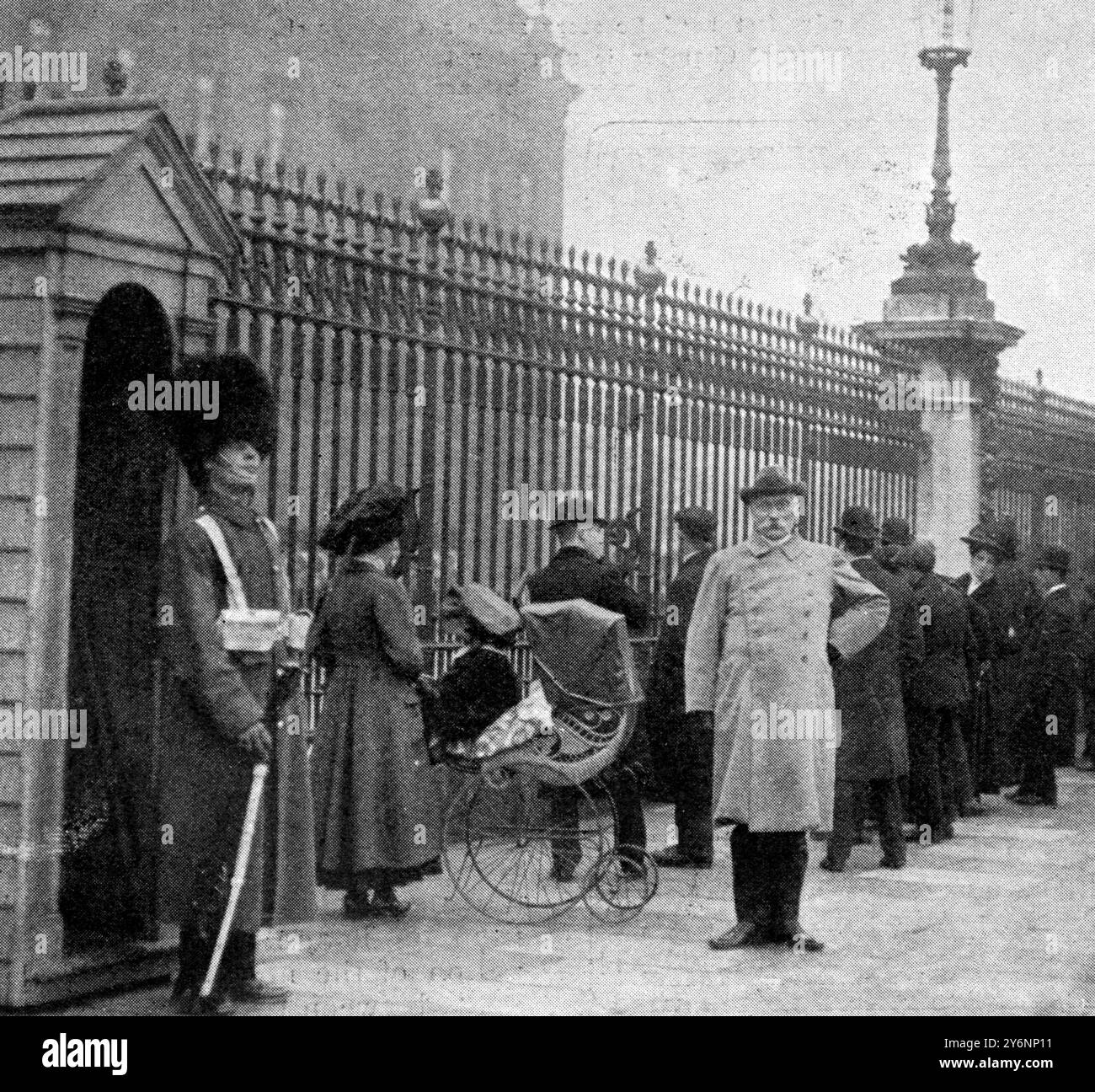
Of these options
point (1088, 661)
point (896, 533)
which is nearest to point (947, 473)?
point (1088, 661)

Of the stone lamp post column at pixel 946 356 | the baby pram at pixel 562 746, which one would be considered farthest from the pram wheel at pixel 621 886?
the stone lamp post column at pixel 946 356

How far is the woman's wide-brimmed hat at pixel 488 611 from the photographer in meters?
8.71

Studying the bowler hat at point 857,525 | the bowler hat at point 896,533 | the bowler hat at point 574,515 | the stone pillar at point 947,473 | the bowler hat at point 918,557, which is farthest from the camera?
the stone pillar at point 947,473

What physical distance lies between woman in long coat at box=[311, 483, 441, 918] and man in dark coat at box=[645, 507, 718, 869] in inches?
82.3

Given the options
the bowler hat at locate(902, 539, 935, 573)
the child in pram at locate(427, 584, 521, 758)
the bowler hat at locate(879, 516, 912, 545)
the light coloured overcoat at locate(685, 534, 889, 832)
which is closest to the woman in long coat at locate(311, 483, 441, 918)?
the child in pram at locate(427, 584, 521, 758)

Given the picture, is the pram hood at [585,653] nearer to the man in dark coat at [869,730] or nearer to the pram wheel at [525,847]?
the pram wheel at [525,847]

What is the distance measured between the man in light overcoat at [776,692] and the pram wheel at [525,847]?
2.31ft

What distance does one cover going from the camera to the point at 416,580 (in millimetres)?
10570

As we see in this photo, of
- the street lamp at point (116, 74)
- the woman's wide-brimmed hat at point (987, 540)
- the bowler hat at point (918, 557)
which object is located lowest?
the bowler hat at point (918, 557)

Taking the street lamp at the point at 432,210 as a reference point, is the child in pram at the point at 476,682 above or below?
below

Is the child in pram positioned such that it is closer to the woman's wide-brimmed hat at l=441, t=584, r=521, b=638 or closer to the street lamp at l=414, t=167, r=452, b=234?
the woman's wide-brimmed hat at l=441, t=584, r=521, b=638

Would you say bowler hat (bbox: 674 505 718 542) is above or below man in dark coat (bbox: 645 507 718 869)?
above

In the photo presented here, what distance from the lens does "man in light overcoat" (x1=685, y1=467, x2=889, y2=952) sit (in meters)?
8.18
